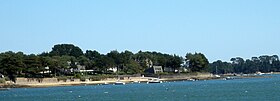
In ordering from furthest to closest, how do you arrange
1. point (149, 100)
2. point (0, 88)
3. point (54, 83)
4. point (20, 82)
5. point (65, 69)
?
1. point (65, 69)
2. point (54, 83)
3. point (20, 82)
4. point (0, 88)
5. point (149, 100)

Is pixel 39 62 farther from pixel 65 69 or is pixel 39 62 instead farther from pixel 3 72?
pixel 65 69

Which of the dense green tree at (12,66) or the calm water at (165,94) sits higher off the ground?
the dense green tree at (12,66)

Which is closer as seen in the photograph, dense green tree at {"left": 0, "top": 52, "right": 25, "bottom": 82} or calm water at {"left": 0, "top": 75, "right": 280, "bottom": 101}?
calm water at {"left": 0, "top": 75, "right": 280, "bottom": 101}

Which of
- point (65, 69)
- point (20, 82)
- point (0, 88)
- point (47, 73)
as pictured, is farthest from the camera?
point (65, 69)

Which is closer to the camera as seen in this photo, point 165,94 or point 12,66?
point 165,94

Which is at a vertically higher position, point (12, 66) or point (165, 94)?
point (12, 66)

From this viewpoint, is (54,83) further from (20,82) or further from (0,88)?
(0,88)

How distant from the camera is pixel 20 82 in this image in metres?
153

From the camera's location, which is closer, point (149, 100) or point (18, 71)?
point (149, 100)

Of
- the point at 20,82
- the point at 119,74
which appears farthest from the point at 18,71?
the point at 119,74

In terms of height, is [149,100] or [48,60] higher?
[48,60]

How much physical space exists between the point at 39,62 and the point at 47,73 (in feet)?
50.8

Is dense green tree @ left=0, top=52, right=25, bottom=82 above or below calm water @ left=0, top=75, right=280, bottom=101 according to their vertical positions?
above

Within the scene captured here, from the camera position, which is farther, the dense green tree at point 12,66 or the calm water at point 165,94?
the dense green tree at point 12,66
